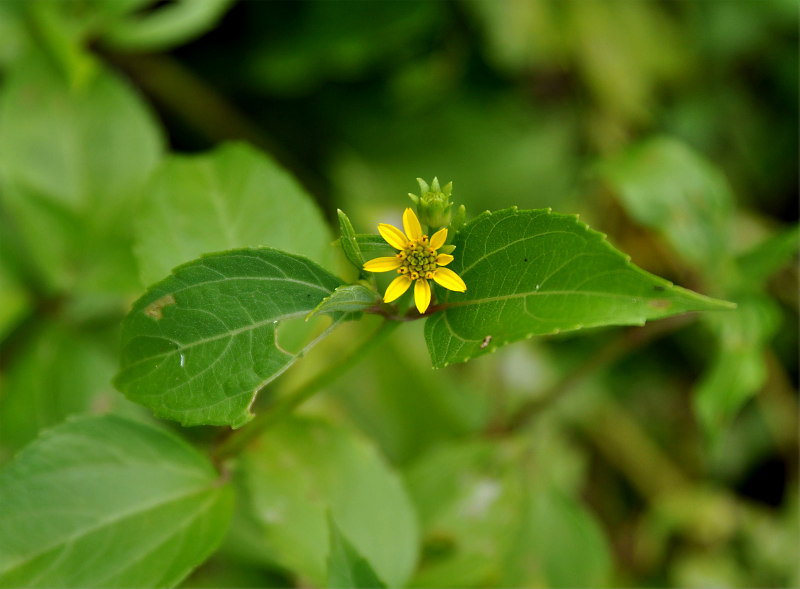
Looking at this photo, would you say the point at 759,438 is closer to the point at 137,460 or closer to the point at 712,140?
the point at 712,140

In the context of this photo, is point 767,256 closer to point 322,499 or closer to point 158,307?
point 322,499

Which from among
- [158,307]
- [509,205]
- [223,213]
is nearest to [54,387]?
[223,213]

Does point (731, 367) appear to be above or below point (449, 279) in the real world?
above

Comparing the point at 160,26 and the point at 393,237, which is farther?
the point at 160,26

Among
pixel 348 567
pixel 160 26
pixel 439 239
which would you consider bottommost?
pixel 348 567

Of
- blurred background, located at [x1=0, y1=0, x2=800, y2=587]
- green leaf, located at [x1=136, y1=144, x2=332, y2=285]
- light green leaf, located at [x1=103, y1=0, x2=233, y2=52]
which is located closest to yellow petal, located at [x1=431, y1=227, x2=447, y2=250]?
green leaf, located at [x1=136, y1=144, x2=332, y2=285]

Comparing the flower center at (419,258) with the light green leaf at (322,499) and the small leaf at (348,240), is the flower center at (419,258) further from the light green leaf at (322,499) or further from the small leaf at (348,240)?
the light green leaf at (322,499)

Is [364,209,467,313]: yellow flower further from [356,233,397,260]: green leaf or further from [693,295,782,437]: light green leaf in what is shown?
[693,295,782,437]: light green leaf
